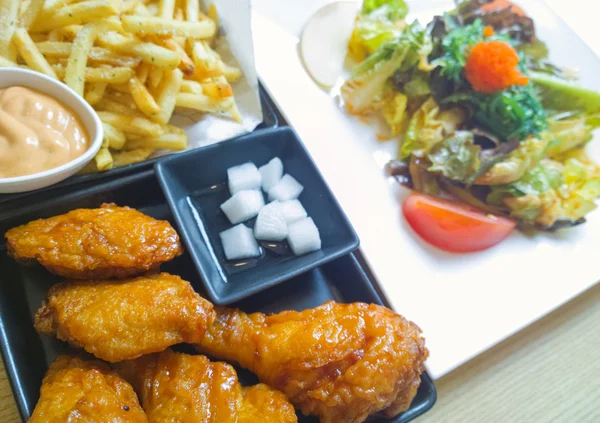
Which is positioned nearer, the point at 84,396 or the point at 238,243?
the point at 84,396

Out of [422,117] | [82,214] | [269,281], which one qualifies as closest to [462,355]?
[269,281]

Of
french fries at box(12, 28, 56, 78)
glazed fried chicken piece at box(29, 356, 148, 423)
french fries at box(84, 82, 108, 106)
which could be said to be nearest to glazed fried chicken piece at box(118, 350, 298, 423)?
glazed fried chicken piece at box(29, 356, 148, 423)

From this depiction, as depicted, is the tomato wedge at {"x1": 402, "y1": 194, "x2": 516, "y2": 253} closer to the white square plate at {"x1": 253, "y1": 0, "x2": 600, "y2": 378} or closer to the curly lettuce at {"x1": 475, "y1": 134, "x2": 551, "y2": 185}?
the white square plate at {"x1": 253, "y1": 0, "x2": 600, "y2": 378}

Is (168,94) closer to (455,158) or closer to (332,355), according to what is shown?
(332,355)

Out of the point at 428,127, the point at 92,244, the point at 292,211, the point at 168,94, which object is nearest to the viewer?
the point at 92,244

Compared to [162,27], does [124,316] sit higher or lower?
lower

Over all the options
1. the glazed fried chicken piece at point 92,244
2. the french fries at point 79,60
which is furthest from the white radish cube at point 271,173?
the french fries at point 79,60

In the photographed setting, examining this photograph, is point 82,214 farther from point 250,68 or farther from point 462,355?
point 462,355

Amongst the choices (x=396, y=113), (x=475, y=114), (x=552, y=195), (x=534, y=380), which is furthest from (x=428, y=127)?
(x=534, y=380)
